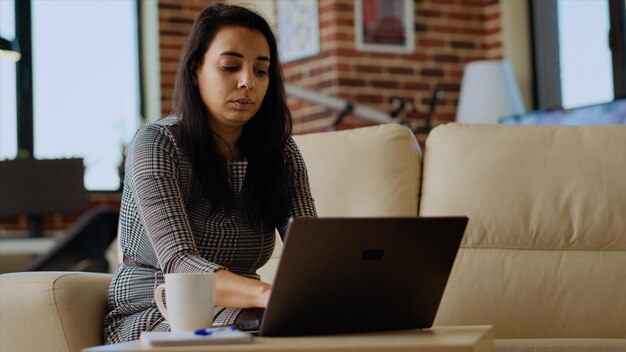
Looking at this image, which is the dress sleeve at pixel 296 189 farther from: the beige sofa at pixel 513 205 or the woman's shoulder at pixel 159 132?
the beige sofa at pixel 513 205

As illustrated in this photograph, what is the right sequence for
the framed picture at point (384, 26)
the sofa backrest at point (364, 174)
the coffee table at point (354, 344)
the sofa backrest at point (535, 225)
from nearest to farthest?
the coffee table at point (354, 344)
the sofa backrest at point (535, 225)
the sofa backrest at point (364, 174)
the framed picture at point (384, 26)

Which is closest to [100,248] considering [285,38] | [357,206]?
[285,38]

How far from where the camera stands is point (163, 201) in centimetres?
194

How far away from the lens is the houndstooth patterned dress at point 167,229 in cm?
192

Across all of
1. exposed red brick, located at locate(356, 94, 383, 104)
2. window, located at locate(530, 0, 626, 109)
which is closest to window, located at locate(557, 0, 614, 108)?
window, located at locate(530, 0, 626, 109)

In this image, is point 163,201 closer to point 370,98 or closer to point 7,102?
point 370,98

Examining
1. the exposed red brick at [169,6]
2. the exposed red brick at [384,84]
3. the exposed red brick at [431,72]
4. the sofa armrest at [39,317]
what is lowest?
the sofa armrest at [39,317]

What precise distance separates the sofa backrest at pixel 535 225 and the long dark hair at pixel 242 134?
0.67 m

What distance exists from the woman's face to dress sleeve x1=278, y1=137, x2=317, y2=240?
0.67 feet

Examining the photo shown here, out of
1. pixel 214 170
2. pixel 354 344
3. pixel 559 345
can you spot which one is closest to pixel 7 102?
pixel 214 170

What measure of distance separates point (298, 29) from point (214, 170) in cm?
371

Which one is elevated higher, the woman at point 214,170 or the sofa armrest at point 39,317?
the woman at point 214,170

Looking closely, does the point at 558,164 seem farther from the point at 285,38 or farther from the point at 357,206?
the point at 285,38

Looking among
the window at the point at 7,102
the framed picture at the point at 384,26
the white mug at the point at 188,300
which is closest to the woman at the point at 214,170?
the white mug at the point at 188,300
